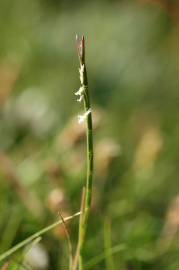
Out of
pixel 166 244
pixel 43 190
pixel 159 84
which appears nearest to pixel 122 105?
pixel 159 84

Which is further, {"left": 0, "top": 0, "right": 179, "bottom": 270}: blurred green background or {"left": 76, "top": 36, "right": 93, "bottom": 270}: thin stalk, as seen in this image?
{"left": 0, "top": 0, "right": 179, "bottom": 270}: blurred green background

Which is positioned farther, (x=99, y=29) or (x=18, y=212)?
(x=99, y=29)

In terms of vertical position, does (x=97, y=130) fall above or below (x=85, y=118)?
above

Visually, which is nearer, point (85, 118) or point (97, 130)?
point (85, 118)

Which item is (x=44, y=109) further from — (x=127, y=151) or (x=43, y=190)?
(x=43, y=190)

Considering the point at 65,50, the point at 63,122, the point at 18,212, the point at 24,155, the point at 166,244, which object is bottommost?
the point at 166,244

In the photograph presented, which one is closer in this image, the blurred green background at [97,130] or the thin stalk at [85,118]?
the thin stalk at [85,118]

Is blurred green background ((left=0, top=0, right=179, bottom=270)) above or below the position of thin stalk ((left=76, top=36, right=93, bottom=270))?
above

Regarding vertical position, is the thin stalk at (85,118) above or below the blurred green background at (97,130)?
below
